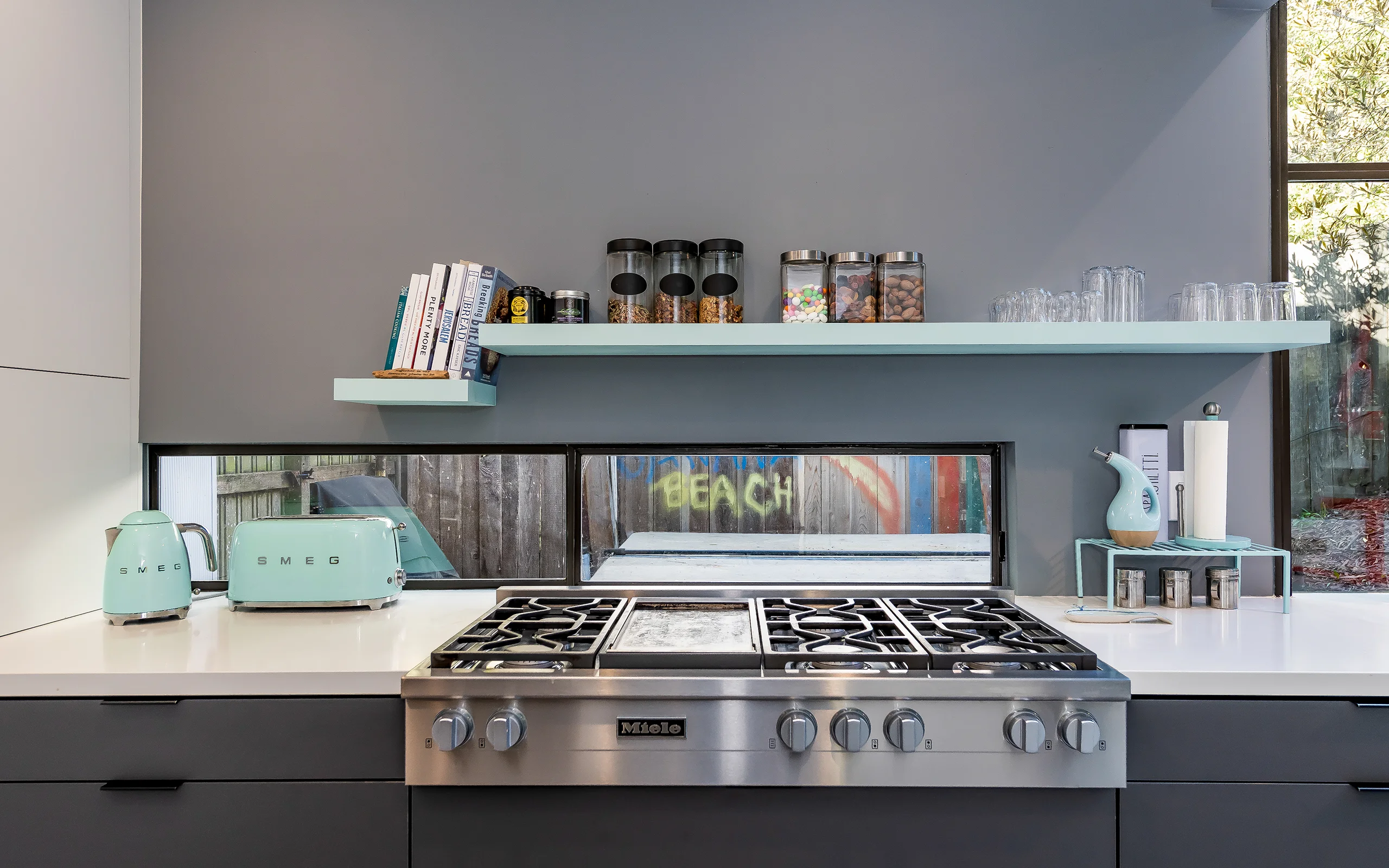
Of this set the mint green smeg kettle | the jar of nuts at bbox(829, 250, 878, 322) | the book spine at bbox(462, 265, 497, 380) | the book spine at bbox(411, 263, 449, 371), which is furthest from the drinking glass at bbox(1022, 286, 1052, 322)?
the mint green smeg kettle

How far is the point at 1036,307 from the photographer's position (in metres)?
1.96

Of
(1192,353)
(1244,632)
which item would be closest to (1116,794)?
(1244,632)

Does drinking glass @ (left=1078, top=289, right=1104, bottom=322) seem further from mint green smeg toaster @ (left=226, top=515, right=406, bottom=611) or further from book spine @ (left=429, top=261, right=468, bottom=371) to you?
mint green smeg toaster @ (left=226, top=515, right=406, bottom=611)

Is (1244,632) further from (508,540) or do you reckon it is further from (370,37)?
(370,37)

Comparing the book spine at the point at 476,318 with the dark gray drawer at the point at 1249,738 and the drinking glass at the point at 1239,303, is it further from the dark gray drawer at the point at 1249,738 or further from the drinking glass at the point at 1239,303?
the drinking glass at the point at 1239,303

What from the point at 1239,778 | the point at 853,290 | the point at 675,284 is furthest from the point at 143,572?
the point at 1239,778

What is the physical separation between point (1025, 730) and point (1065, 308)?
1.04 m

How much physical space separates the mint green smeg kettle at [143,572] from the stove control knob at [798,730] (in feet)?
4.70

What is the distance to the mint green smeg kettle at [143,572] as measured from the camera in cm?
184

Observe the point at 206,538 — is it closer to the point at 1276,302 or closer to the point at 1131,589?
the point at 1131,589

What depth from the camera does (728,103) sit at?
2184 mm

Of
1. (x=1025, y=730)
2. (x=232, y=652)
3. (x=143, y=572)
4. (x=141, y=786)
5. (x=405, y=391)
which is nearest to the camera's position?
(x=1025, y=730)

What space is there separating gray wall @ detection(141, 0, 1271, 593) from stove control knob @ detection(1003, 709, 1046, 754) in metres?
0.80

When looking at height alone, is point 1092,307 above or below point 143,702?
above
